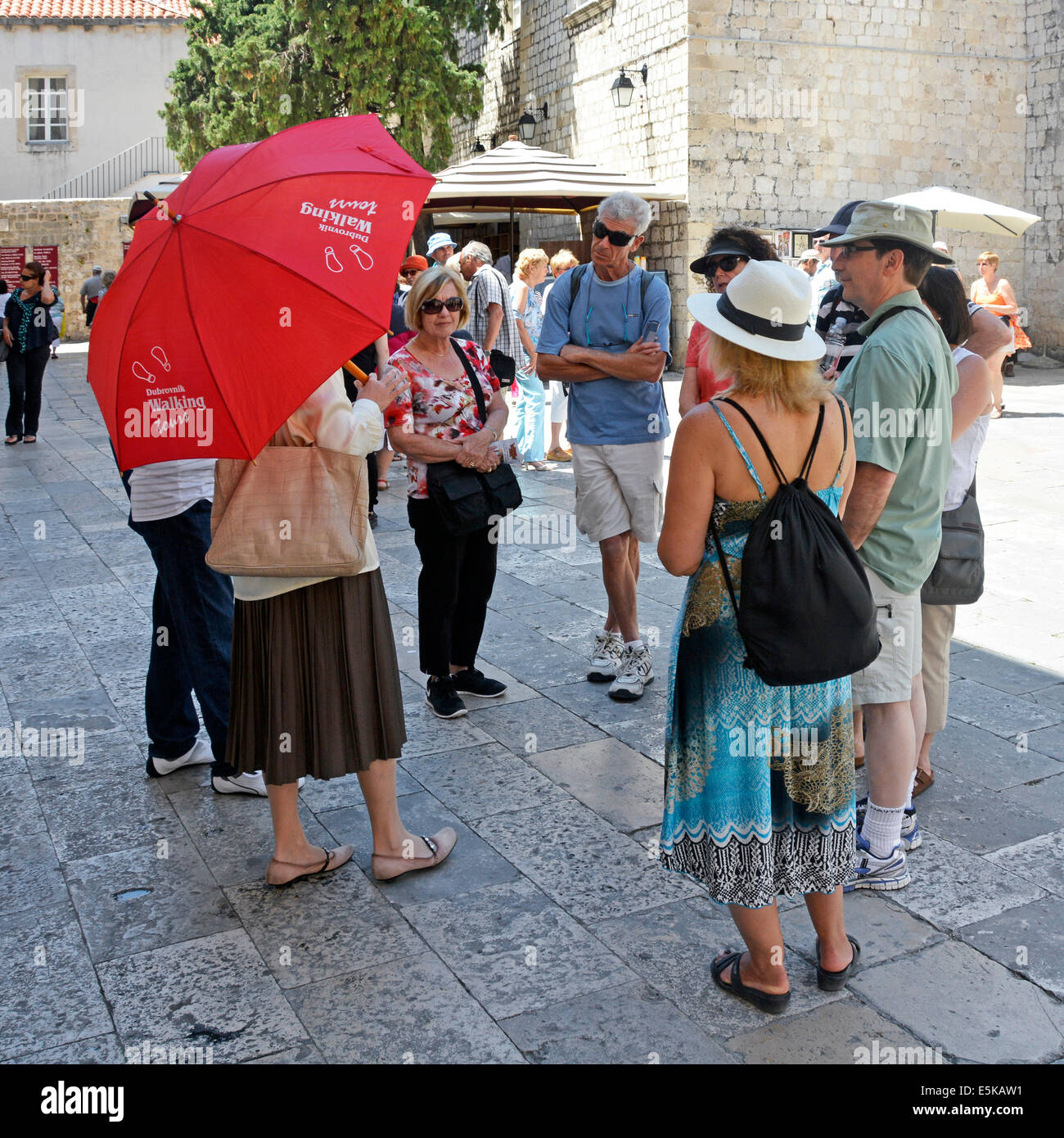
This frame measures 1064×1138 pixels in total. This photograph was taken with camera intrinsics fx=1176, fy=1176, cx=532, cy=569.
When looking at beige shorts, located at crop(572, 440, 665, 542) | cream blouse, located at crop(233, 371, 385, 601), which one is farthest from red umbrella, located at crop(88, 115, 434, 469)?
beige shorts, located at crop(572, 440, 665, 542)

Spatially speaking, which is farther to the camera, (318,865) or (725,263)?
(725,263)

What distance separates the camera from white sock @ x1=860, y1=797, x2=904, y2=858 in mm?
3418

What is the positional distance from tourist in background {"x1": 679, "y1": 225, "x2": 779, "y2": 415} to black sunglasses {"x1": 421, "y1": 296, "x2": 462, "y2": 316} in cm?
93

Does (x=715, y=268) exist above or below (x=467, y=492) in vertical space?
above

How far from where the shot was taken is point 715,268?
4.65 metres

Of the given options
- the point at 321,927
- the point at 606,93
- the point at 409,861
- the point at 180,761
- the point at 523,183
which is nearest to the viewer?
the point at 321,927

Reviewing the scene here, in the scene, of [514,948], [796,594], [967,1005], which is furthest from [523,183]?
[967,1005]

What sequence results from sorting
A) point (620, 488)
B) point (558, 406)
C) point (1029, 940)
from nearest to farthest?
point (1029, 940), point (620, 488), point (558, 406)

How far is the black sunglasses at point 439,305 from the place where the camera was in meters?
4.42

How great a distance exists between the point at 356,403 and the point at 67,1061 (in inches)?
70.9

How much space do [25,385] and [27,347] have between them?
396 millimetres

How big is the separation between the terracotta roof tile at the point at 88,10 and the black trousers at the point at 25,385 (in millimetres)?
24704

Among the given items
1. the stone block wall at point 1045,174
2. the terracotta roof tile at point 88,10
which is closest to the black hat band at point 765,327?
the stone block wall at point 1045,174

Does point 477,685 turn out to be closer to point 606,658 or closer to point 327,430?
point 606,658
